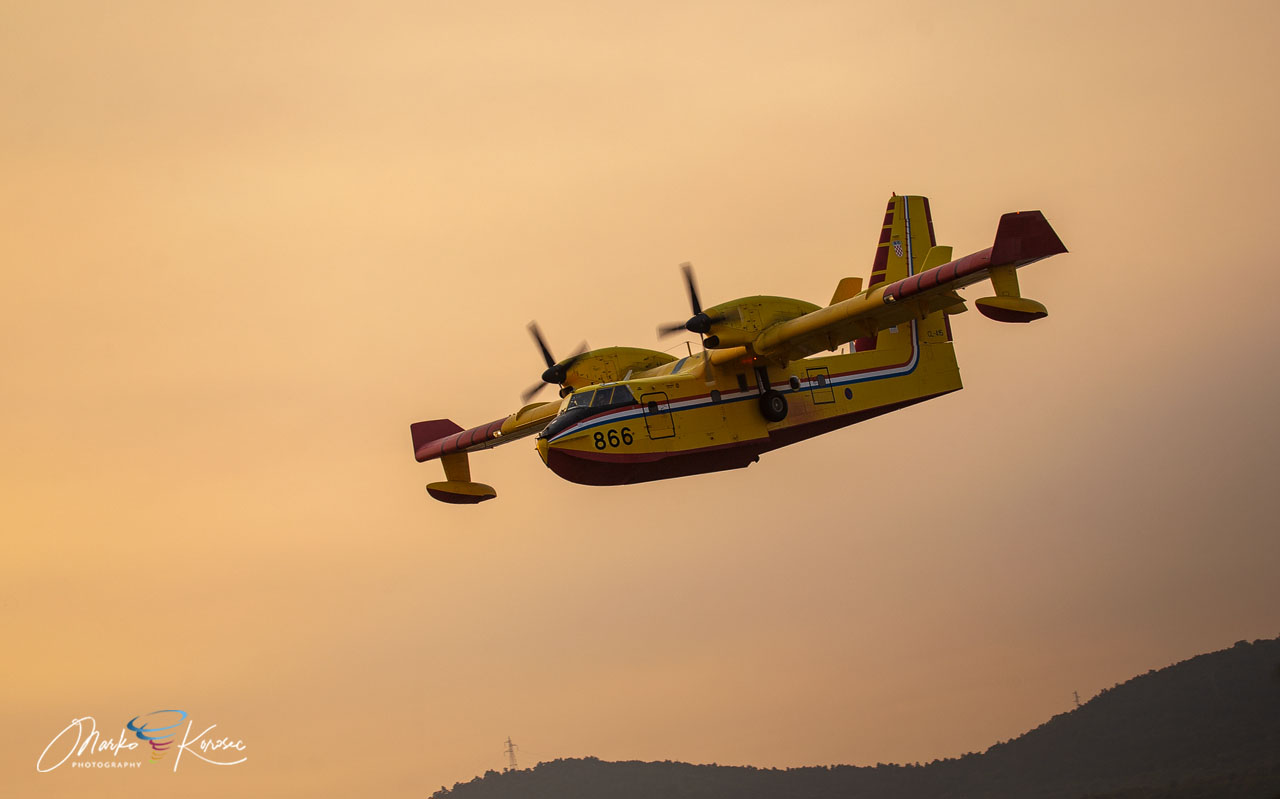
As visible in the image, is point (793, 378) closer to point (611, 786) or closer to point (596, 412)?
point (596, 412)

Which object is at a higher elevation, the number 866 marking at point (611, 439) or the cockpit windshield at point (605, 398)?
the cockpit windshield at point (605, 398)

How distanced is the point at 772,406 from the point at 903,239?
27.3 feet

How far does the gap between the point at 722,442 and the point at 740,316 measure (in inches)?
111

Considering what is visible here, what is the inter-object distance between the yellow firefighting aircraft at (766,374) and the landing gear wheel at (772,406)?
0.03m

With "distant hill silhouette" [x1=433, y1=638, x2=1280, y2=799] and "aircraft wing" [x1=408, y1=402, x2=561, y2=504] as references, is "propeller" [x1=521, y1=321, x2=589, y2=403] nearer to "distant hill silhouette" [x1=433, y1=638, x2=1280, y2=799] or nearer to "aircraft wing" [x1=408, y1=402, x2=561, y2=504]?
"aircraft wing" [x1=408, y1=402, x2=561, y2=504]

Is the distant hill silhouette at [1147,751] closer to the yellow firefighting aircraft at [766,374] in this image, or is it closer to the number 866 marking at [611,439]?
the yellow firefighting aircraft at [766,374]

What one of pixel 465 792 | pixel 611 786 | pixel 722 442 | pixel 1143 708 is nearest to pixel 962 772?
pixel 1143 708

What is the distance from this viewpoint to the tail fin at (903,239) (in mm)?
35031

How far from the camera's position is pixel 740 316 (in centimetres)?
2917

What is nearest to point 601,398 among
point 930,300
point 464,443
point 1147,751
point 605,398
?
point 605,398

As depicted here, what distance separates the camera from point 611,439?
90.8ft

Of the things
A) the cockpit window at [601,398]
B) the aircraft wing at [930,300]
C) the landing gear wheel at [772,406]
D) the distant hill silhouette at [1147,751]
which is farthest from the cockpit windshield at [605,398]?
the distant hill silhouette at [1147,751]

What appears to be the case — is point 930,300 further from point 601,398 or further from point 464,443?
point 464,443

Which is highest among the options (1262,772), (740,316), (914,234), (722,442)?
(914,234)
